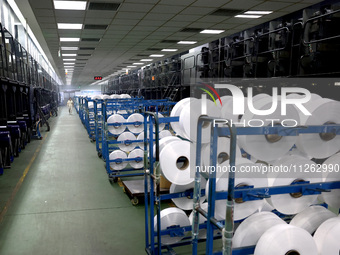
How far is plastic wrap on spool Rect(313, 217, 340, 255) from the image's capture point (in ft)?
8.37

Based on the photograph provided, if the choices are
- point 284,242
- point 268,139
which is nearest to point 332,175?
point 268,139

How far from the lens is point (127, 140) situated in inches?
268

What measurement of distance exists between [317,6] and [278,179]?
755 cm

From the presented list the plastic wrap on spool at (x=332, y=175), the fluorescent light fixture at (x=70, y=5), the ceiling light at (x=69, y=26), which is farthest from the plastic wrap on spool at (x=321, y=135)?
the ceiling light at (x=69, y=26)

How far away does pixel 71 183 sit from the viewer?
6.40 m

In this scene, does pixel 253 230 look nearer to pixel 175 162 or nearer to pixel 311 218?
pixel 311 218

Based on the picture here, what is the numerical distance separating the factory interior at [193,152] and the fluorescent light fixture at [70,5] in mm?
28

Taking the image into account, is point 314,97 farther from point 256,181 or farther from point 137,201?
point 137,201

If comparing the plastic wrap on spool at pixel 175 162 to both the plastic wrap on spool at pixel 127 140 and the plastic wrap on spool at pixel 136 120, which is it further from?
the plastic wrap on spool at pixel 136 120

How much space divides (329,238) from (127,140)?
4.93m

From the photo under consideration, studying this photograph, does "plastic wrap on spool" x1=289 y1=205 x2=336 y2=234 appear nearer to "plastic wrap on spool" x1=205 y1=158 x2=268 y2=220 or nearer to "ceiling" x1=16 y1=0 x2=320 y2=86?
"plastic wrap on spool" x1=205 y1=158 x2=268 y2=220

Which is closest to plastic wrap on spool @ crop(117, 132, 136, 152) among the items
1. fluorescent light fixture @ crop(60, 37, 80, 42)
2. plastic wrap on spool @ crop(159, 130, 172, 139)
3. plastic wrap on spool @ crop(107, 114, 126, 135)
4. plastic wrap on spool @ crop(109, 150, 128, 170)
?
plastic wrap on spool @ crop(109, 150, 128, 170)

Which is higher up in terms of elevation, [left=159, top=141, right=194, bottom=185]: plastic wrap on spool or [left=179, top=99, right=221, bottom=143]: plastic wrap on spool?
[left=179, top=99, right=221, bottom=143]: plastic wrap on spool

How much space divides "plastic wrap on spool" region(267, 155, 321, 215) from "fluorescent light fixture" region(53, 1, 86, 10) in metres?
7.26
